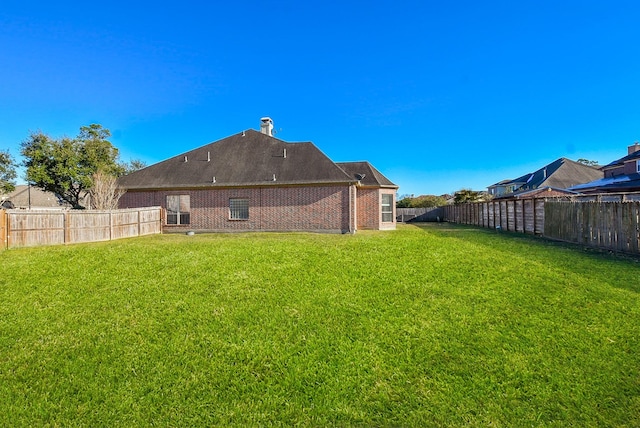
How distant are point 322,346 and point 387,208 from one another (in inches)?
634

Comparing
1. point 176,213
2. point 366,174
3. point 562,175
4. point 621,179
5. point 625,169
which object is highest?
point 562,175

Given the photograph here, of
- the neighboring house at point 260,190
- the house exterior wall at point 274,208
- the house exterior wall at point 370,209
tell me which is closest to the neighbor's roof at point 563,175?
the house exterior wall at point 370,209

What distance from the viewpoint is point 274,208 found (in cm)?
1672

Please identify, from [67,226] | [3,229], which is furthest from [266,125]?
[3,229]

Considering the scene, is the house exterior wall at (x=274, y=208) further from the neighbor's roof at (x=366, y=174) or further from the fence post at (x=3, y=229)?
the fence post at (x=3, y=229)

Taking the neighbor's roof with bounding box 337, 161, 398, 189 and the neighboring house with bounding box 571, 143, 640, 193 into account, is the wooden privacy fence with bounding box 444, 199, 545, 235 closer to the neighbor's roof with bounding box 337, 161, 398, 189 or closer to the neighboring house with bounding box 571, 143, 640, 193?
the neighbor's roof with bounding box 337, 161, 398, 189

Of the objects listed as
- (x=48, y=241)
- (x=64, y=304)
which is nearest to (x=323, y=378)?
(x=64, y=304)

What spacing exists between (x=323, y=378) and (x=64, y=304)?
207 inches

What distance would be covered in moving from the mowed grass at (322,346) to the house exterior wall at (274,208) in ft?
29.1

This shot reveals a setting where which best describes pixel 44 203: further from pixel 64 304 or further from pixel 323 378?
pixel 323 378

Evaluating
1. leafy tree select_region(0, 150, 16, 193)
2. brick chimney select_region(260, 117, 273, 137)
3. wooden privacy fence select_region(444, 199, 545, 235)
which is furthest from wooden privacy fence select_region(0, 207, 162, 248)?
leafy tree select_region(0, 150, 16, 193)

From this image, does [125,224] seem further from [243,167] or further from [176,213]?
[243,167]

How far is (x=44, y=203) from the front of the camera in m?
49.2

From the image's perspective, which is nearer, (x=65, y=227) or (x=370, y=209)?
(x=65, y=227)
